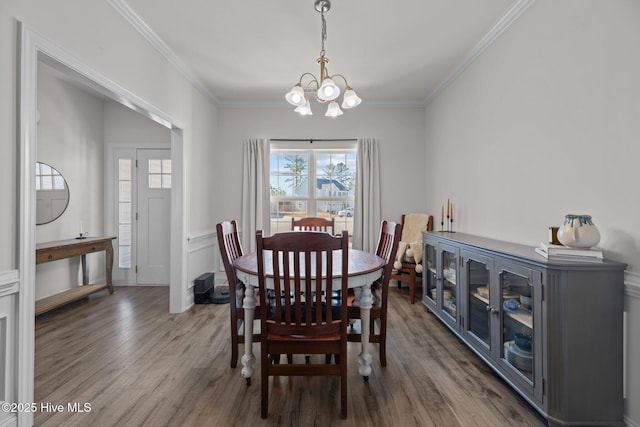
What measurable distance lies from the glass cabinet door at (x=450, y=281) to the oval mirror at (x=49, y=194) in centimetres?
444

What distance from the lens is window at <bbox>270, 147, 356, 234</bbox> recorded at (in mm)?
4461

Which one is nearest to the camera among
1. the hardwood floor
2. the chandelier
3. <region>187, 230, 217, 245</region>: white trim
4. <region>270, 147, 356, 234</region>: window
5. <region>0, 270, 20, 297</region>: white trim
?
<region>0, 270, 20, 297</region>: white trim

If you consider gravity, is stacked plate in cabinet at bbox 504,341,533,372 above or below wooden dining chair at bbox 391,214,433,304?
below

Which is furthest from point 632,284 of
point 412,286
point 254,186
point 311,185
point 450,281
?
point 254,186

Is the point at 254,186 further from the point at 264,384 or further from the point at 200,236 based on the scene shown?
the point at 264,384

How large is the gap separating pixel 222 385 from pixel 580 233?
230 cm

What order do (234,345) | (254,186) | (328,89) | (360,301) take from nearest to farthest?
(360,301) < (328,89) < (234,345) < (254,186)

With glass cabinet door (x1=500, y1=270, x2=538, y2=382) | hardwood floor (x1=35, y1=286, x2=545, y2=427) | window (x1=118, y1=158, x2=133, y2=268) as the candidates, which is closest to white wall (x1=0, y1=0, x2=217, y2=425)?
hardwood floor (x1=35, y1=286, x2=545, y2=427)

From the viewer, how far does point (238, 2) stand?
2219 millimetres

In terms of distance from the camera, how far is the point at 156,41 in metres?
2.71

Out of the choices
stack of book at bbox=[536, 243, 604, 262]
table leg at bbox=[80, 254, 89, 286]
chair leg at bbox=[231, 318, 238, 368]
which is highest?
stack of book at bbox=[536, 243, 604, 262]

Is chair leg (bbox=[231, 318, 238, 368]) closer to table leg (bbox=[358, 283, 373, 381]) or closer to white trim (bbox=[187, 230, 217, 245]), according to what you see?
table leg (bbox=[358, 283, 373, 381])

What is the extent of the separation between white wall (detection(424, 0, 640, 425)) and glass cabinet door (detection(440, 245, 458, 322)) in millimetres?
446

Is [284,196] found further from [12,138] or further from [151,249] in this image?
[12,138]
